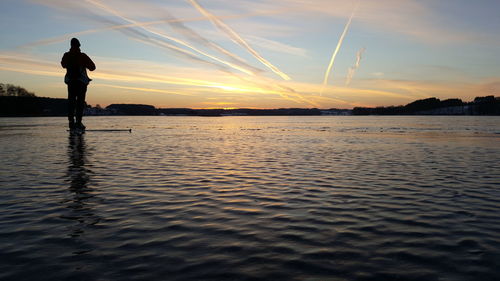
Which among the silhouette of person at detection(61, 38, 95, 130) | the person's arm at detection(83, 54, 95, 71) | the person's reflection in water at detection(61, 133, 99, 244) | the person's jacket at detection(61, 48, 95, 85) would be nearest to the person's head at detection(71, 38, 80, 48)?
the silhouette of person at detection(61, 38, 95, 130)

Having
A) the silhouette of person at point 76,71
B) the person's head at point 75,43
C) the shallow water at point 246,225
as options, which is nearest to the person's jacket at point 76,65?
the silhouette of person at point 76,71

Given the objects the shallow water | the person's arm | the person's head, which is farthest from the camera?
the person's arm

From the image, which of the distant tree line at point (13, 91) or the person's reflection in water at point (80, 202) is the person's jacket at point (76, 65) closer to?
the person's reflection in water at point (80, 202)

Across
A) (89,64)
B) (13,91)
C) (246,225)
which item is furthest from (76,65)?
(13,91)

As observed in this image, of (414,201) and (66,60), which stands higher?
(66,60)

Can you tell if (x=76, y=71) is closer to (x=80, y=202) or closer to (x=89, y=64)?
(x=89, y=64)

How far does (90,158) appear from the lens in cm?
1955

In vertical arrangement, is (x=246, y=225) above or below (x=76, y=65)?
below

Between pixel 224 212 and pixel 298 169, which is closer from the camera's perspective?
pixel 224 212

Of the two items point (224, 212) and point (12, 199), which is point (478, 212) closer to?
point (224, 212)

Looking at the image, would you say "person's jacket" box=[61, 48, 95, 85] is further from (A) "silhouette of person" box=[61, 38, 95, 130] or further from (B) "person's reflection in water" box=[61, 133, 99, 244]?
(B) "person's reflection in water" box=[61, 133, 99, 244]

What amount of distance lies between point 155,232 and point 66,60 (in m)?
30.5

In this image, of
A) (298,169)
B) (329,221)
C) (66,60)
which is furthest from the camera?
(66,60)

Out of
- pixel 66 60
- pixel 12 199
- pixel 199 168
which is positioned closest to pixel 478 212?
pixel 199 168
